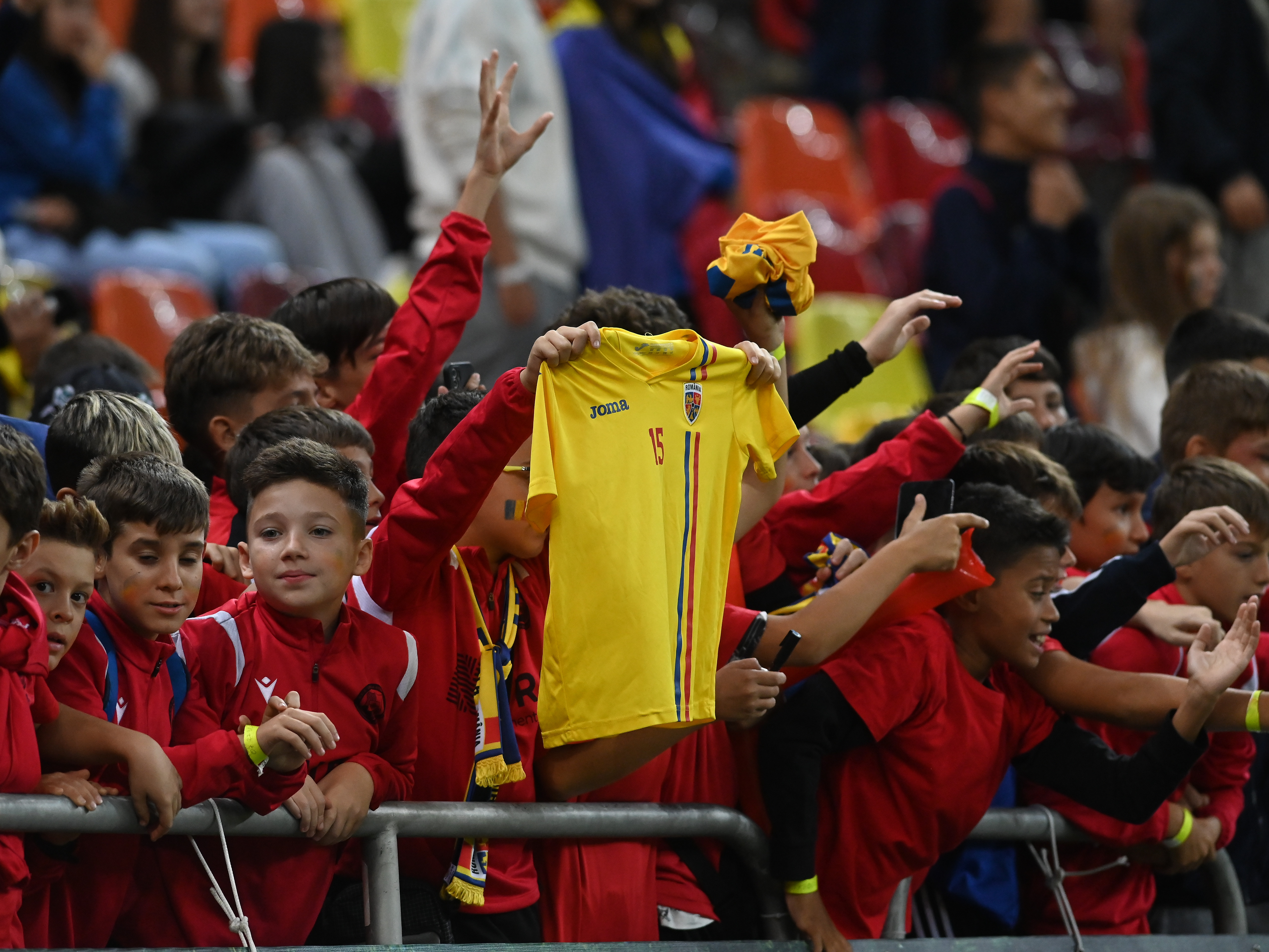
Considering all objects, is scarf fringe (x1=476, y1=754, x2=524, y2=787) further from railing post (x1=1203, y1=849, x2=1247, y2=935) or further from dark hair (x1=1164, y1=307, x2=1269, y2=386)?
dark hair (x1=1164, y1=307, x2=1269, y2=386)

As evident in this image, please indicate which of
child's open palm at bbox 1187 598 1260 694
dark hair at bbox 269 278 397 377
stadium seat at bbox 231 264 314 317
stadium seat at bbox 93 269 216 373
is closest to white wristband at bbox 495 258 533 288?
stadium seat at bbox 231 264 314 317

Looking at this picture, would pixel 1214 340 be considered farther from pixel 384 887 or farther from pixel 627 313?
pixel 384 887

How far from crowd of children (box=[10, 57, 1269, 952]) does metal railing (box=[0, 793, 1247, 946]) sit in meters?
0.04

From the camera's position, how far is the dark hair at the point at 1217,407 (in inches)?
188

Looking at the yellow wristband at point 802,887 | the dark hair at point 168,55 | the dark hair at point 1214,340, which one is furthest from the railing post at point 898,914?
the dark hair at point 168,55

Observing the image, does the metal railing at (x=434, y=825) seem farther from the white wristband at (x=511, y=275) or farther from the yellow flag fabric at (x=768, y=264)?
the white wristband at (x=511, y=275)

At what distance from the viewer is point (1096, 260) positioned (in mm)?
7277

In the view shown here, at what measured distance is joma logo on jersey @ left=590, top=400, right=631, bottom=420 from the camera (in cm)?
326

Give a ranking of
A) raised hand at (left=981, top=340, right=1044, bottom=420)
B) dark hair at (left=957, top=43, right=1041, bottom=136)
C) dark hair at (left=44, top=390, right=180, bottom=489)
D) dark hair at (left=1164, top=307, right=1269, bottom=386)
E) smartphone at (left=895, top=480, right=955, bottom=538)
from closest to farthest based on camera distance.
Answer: dark hair at (left=44, top=390, right=180, bottom=489), smartphone at (left=895, top=480, right=955, bottom=538), raised hand at (left=981, top=340, right=1044, bottom=420), dark hair at (left=1164, top=307, right=1269, bottom=386), dark hair at (left=957, top=43, right=1041, bottom=136)

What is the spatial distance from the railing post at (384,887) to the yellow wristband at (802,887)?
851 millimetres

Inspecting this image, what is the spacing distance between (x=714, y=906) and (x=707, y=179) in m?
4.58

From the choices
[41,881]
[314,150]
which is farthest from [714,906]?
[314,150]

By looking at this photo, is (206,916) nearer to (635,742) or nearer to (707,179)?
(635,742)

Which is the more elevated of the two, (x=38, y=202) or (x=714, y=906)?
(x=38, y=202)
